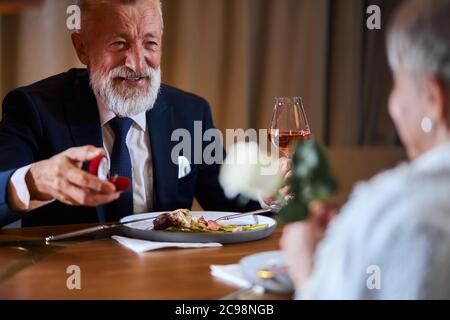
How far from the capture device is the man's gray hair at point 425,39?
65 cm

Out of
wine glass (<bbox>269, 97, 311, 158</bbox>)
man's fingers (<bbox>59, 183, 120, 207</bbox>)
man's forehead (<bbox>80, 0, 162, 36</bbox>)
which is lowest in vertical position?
man's fingers (<bbox>59, 183, 120, 207</bbox>)

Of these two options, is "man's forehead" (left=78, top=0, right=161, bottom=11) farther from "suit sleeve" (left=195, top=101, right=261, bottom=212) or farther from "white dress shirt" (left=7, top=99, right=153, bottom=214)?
"suit sleeve" (left=195, top=101, right=261, bottom=212)

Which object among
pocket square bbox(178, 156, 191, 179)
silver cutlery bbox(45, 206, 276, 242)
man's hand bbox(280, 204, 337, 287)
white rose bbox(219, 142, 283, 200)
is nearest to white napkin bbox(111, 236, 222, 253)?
silver cutlery bbox(45, 206, 276, 242)

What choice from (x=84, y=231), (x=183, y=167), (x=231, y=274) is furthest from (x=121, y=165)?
(x=231, y=274)

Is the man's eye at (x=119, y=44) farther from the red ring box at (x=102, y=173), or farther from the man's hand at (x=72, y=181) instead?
the red ring box at (x=102, y=173)

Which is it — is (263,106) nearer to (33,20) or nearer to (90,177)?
(33,20)

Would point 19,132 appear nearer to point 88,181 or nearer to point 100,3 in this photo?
point 100,3

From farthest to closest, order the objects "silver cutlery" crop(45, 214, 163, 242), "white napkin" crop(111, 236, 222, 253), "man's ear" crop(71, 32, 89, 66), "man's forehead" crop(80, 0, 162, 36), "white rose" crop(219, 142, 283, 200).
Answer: "man's ear" crop(71, 32, 89, 66) → "man's forehead" crop(80, 0, 162, 36) → "silver cutlery" crop(45, 214, 163, 242) → "white napkin" crop(111, 236, 222, 253) → "white rose" crop(219, 142, 283, 200)

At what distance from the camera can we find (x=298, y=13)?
3053mm

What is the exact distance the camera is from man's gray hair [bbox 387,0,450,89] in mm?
648

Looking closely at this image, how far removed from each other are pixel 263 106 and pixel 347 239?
2516mm

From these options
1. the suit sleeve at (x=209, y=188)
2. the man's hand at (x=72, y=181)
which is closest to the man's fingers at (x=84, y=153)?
the man's hand at (x=72, y=181)

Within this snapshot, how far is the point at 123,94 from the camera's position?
1.80 meters

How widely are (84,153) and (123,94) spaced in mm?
750
